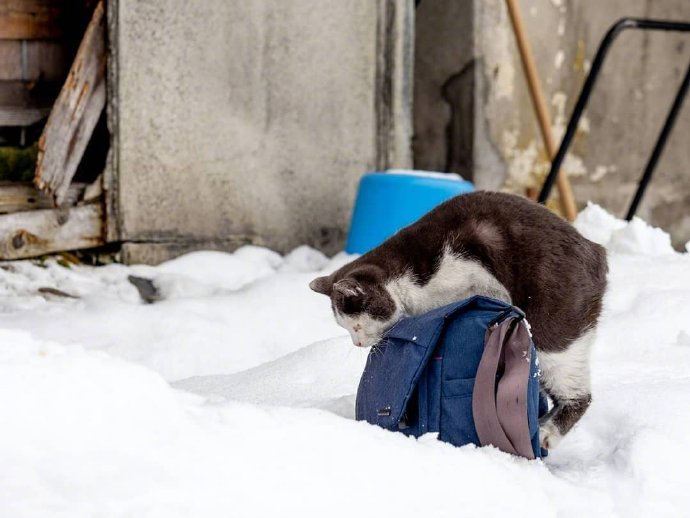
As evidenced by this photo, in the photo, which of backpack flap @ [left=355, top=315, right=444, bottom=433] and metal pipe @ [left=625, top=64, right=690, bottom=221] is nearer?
backpack flap @ [left=355, top=315, right=444, bottom=433]

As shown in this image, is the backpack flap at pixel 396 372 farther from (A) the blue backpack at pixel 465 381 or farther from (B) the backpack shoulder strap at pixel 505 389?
(B) the backpack shoulder strap at pixel 505 389

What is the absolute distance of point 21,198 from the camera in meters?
4.83

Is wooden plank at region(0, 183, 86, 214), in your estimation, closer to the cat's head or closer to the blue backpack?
the cat's head

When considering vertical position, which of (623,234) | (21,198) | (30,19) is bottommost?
(623,234)

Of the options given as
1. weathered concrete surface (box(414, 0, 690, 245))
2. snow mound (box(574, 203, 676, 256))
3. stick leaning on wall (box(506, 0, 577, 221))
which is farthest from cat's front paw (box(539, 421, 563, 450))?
weathered concrete surface (box(414, 0, 690, 245))

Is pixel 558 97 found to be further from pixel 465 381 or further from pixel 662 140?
pixel 465 381

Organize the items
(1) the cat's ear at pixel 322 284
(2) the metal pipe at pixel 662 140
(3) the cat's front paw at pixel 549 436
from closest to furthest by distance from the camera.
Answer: (3) the cat's front paw at pixel 549 436 < (1) the cat's ear at pixel 322 284 < (2) the metal pipe at pixel 662 140

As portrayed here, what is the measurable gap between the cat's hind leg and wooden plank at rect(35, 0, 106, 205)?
9.65 feet

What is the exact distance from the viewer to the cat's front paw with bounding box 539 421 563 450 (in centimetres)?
257

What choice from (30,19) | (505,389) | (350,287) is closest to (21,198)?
(30,19)

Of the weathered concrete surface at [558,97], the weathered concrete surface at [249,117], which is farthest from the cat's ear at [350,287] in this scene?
the weathered concrete surface at [558,97]

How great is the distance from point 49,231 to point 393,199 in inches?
65.6

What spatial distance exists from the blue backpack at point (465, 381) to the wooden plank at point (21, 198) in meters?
2.84

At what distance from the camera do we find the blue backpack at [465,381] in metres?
2.32
